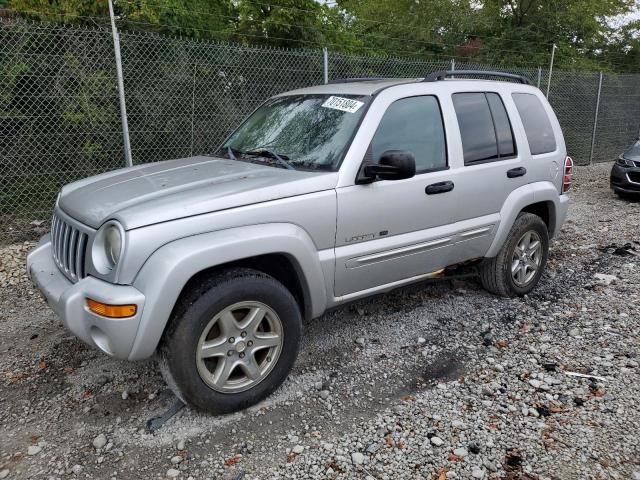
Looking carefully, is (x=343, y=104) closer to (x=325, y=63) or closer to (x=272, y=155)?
(x=272, y=155)

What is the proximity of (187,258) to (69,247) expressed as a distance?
89 centimetres

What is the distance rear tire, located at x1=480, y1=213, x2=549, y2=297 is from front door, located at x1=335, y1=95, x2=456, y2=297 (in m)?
0.79

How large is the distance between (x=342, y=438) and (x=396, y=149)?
1889mm

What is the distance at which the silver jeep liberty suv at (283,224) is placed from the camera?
2.72 meters

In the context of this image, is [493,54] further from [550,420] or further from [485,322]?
[550,420]

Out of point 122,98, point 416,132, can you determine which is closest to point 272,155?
point 416,132

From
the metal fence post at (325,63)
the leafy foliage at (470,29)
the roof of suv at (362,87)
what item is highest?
the leafy foliage at (470,29)

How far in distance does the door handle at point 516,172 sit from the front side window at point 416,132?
2.51 ft

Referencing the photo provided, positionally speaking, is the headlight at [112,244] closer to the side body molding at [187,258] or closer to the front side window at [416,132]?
the side body molding at [187,258]

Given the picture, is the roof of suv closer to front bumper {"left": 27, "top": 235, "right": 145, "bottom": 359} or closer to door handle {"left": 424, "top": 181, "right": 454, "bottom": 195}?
door handle {"left": 424, "top": 181, "right": 454, "bottom": 195}

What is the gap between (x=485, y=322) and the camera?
14.1ft

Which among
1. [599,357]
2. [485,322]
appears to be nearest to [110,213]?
[485,322]

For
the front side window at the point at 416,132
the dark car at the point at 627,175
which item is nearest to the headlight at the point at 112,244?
the front side window at the point at 416,132

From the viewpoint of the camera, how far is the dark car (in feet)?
29.1
